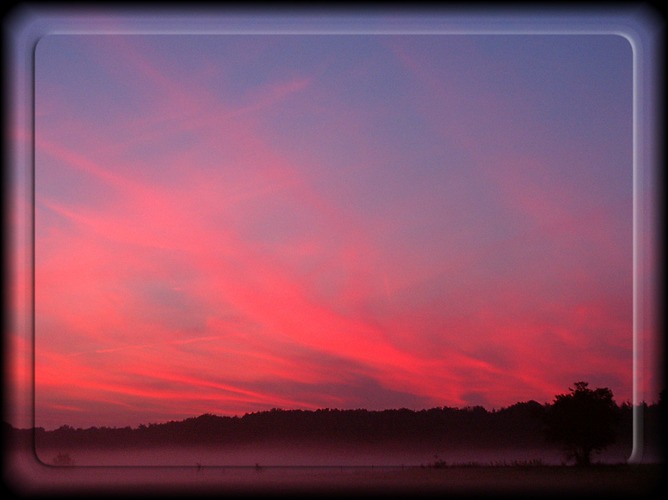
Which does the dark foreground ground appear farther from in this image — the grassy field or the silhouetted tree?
the silhouetted tree

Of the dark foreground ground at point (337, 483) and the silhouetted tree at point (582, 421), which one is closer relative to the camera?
the dark foreground ground at point (337, 483)

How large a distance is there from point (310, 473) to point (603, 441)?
39.5 feet

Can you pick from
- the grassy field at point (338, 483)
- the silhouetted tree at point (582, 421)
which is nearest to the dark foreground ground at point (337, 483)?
the grassy field at point (338, 483)

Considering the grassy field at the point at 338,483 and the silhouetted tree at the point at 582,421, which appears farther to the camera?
the silhouetted tree at the point at 582,421

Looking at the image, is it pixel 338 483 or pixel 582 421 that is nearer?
pixel 338 483

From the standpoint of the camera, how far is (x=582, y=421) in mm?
21953

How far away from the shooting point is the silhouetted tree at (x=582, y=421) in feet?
69.4

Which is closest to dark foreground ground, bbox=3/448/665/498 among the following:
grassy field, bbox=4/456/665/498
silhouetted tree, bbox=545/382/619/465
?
grassy field, bbox=4/456/665/498

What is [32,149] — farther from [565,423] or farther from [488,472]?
[565,423]

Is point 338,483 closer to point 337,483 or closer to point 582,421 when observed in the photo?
point 337,483

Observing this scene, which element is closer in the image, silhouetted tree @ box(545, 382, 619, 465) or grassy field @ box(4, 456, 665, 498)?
grassy field @ box(4, 456, 665, 498)

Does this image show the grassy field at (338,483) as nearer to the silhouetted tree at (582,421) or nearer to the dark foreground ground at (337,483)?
the dark foreground ground at (337,483)

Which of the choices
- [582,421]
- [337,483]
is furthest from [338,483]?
[582,421]

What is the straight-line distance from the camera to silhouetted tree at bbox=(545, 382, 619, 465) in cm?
2114
